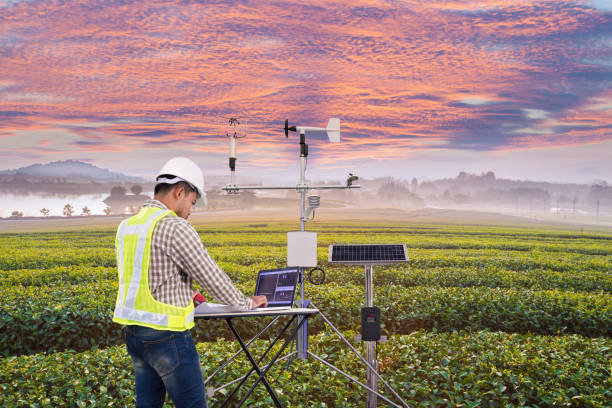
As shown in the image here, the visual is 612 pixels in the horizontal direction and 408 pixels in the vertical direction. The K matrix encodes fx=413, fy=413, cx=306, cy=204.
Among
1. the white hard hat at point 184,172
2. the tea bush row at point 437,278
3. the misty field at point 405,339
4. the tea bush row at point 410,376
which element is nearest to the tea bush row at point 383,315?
the misty field at point 405,339

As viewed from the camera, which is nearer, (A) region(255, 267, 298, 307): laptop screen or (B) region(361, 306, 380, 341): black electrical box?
(A) region(255, 267, 298, 307): laptop screen

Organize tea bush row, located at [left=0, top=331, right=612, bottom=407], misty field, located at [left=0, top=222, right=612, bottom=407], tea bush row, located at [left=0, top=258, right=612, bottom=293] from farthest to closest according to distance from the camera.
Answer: tea bush row, located at [left=0, top=258, right=612, bottom=293] → misty field, located at [left=0, top=222, right=612, bottom=407] → tea bush row, located at [left=0, top=331, right=612, bottom=407]

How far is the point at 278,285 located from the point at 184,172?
1.85 meters

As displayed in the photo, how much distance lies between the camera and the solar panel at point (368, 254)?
440 centimetres

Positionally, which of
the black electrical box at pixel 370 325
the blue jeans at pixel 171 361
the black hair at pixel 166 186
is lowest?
the black electrical box at pixel 370 325

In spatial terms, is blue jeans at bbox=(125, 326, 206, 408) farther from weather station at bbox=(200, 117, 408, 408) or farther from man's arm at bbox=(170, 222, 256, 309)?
weather station at bbox=(200, 117, 408, 408)

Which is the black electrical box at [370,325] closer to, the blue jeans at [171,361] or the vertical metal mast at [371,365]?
the vertical metal mast at [371,365]

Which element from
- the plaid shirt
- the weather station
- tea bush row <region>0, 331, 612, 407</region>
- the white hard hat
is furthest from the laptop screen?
the white hard hat

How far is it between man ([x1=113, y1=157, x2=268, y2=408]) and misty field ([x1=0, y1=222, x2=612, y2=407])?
2.00 metres

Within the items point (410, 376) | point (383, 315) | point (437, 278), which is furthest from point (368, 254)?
point (437, 278)

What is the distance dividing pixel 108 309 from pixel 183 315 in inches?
230

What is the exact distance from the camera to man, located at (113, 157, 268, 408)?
2.45 metres

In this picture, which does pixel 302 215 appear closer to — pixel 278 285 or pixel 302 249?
pixel 302 249

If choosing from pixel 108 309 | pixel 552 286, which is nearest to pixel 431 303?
pixel 552 286
